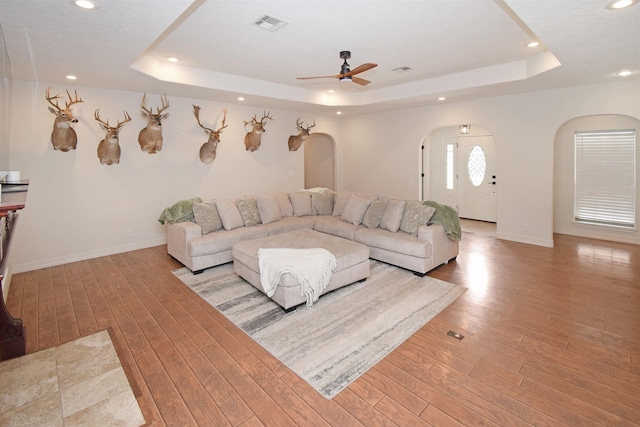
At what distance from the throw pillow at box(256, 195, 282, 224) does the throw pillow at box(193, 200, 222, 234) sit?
0.73 metres

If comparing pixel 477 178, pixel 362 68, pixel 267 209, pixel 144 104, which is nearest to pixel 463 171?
pixel 477 178

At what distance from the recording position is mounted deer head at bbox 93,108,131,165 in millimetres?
4996

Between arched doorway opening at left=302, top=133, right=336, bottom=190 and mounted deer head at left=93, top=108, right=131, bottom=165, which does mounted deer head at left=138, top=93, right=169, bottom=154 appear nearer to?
mounted deer head at left=93, top=108, right=131, bottom=165

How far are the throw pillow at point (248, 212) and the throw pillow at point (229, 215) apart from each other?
0.07 m

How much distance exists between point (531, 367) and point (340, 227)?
128 inches

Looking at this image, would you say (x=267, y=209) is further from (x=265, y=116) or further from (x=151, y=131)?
(x=265, y=116)

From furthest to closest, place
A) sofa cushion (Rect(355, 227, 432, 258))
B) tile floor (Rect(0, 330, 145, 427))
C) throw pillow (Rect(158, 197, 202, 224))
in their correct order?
throw pillow (Rect(158, 197, 202, 224)), sofa cushion (Rect(355, 227, 432, 258)), tile floor (Rect(0, 330, 145, 427))

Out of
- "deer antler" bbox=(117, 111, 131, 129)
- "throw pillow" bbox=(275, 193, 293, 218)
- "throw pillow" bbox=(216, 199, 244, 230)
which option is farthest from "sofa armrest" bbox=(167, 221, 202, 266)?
"deer antler" bbox=(117, 111, 131, 129)

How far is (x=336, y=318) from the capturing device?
10.6ft

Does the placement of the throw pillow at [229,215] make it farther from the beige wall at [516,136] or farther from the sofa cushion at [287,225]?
the beige wall at [516,136]

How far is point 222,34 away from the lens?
3613 millimetres

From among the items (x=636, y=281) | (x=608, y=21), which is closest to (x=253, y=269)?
(x=608, y=21)

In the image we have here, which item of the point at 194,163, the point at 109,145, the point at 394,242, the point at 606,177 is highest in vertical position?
the point at 109,145

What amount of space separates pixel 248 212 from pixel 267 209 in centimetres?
35
